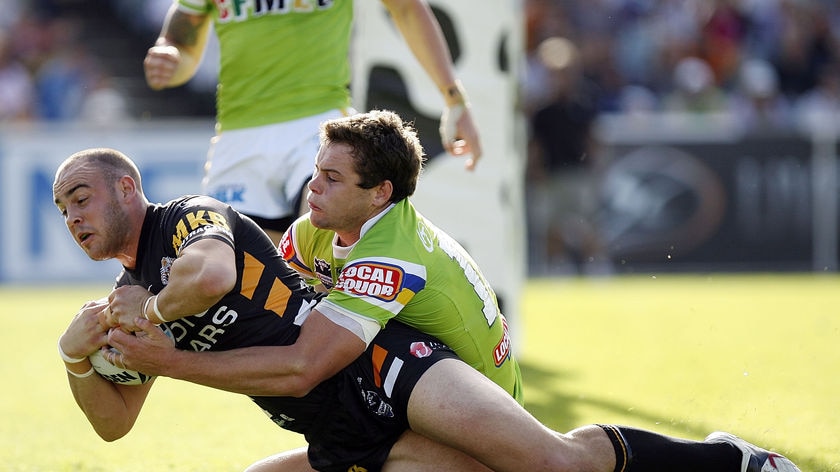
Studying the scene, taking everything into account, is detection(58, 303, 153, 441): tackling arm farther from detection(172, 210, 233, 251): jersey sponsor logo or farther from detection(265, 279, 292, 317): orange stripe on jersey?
detection(265, 279, 292, 317): orange stripe on jersey

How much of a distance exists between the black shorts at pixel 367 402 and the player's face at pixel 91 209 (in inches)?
30.2

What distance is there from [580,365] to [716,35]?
35.6ft

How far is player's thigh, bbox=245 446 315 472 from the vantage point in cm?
423

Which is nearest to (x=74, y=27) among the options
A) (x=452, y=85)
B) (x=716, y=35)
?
(x=716, y=35)

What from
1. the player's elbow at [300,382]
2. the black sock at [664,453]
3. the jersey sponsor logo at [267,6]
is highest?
the jersey sponsor logo at [267,6]

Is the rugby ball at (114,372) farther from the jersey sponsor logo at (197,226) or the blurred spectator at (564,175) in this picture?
the blurred spectator at (564,175)

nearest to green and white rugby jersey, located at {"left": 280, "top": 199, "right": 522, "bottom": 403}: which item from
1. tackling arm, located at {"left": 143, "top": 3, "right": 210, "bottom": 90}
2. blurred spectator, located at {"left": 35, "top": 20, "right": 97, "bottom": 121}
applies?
tackling arm, located at {"left": 143, "top": 3, "right": 210, "bottom": 90}

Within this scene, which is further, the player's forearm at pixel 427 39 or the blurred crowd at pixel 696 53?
the blurred crowd at pixel 696 53

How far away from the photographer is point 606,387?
682 centimetres

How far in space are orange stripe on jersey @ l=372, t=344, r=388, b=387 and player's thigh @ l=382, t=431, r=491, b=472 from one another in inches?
8.6

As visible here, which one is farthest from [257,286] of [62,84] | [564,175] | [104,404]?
[62,84]

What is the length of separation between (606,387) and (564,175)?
796 centimetres

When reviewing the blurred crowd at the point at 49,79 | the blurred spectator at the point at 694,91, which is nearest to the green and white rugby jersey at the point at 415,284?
the blurred crowd at the point at 49,79

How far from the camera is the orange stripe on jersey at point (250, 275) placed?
12.5 feet
